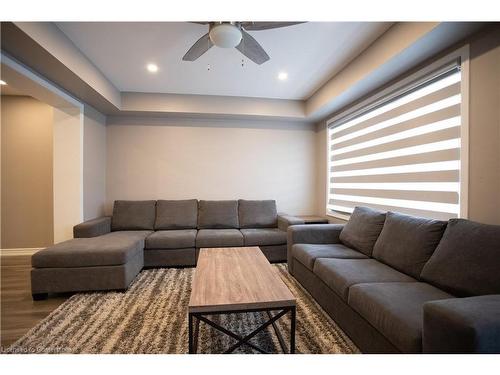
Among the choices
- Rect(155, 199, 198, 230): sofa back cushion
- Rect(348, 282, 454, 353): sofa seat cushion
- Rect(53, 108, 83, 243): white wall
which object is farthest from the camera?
Rect(155, 199, 198, 230): sofa back cushion

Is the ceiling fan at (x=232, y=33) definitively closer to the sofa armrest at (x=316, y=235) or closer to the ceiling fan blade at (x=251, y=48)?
the ceiling fan blade at (x=251, y=48)

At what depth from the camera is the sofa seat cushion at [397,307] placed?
1.21 metres

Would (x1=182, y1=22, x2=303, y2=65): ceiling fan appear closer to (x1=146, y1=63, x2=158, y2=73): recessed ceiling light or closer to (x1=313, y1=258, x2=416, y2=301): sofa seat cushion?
(x1=146, y1=63, x2=158, y2=73): recessed ceiling light

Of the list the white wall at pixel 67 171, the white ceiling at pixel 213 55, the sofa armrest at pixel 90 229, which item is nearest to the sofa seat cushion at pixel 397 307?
the white ceiling at pixel 213 55

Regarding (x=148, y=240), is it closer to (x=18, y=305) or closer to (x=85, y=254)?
(x=85, y=254)

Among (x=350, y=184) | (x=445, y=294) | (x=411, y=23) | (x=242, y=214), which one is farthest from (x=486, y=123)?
(x=242, y=214)

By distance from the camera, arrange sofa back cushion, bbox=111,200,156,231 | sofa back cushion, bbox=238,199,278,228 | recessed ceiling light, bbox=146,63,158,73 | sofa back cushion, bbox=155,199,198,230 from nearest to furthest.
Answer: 1. recessed ceiling light, bbox=146,63,158,73
2. sofa back cushion, bbox=111,200,156,231
3. sofa back cushion, bbox=155,199,198,230
4. sofa back cushion, bbox=238,199,278,228

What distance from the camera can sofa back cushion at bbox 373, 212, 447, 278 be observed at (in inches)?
71.1

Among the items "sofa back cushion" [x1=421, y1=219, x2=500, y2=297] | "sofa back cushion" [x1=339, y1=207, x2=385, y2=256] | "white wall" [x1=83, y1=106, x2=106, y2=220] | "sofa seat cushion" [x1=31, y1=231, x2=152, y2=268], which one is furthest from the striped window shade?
"white wall" [x1=83, y1=106, x2=106, y2=220]

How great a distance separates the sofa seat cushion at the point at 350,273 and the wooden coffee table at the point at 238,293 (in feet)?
1.59

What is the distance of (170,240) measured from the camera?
3266 mm

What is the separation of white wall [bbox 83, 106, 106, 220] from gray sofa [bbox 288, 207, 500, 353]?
10.3ft
